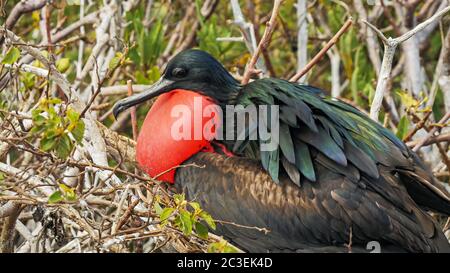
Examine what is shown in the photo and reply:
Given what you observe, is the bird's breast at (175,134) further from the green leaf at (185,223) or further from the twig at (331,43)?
the green leaf at (185,223)

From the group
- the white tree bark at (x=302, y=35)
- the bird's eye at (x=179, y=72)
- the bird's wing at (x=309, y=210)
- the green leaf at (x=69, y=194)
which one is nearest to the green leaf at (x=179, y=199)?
the green leaf at (x=69, y=194)

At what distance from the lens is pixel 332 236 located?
328 centimetres

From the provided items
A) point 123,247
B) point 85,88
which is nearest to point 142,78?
point 85,88

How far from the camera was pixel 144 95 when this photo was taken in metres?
3.72

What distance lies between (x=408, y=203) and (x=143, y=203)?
0.88 m

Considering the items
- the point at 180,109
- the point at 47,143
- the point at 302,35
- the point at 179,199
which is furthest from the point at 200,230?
the point at 302,35

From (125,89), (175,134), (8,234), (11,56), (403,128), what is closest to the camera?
(11,56)

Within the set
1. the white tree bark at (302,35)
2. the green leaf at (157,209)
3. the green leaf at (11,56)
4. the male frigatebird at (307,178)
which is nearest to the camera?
the green leaf at (157,209)

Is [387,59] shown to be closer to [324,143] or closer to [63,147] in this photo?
[324,143]

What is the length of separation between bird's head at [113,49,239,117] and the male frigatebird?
0.11 m

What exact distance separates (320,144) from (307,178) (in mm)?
122

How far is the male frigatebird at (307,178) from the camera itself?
324 cm

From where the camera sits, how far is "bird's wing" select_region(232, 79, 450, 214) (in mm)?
3289

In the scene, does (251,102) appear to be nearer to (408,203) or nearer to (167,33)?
(408,203)
